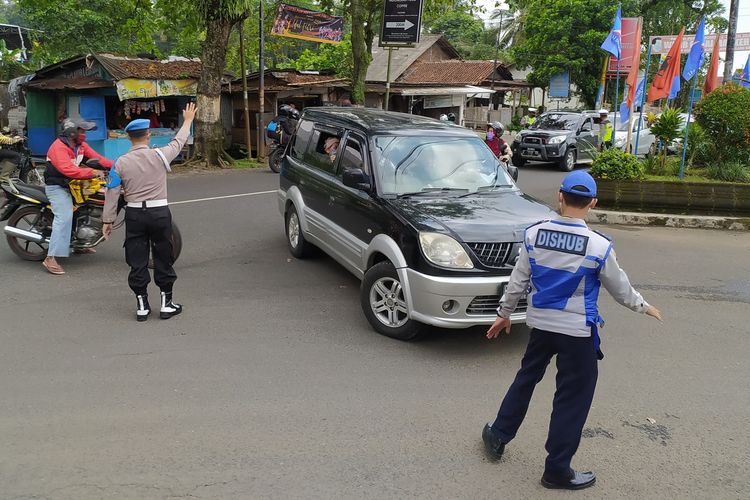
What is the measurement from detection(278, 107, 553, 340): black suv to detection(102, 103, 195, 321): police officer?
1.64 meters

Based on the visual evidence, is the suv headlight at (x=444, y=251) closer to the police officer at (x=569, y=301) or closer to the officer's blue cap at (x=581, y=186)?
the police officer at (x=569, y=301)

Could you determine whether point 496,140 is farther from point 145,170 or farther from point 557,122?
point 557,122

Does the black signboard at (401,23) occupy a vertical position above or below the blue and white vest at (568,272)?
above

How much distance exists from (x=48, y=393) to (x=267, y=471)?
A: 5.89ft

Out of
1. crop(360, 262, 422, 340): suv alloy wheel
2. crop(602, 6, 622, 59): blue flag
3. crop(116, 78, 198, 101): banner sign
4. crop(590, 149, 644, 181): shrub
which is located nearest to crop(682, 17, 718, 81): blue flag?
crop(602, 6, 622, 59): blue flag

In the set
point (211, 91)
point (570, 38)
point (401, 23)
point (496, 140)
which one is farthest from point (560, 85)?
point (496, 140)

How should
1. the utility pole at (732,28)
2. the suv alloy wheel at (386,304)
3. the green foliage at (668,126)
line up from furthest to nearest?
1. the utility pole at (732,28)
2. the green foliage at (668,126)
3. the suv alloy wheel at (386,304)

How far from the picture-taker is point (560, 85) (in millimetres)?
36750

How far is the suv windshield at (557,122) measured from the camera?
19.9 m

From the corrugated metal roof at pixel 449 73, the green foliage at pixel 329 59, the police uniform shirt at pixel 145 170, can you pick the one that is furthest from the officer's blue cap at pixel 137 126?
the green foliage at pixel 329 59

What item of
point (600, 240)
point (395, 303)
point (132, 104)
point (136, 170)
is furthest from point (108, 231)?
point (132, 104)

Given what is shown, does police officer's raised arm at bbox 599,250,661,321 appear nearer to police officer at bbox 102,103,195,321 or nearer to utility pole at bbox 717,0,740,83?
police officer at bbox 102,103,195,321

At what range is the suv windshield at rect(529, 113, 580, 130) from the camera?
784 inches

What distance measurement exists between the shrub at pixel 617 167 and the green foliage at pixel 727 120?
6.04ft
